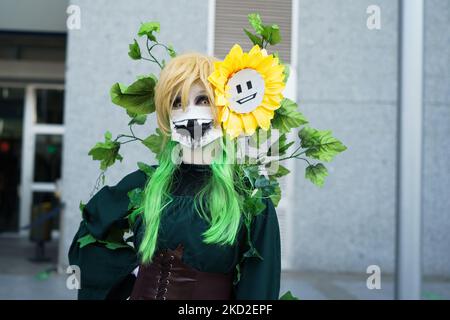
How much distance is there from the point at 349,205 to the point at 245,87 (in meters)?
4.96

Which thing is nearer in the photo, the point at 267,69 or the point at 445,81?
the point at 267,69

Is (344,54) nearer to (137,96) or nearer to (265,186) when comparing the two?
(137,96)

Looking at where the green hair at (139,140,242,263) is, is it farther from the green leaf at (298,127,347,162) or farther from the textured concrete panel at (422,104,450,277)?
the textured concrete panel at (422,104,450,277)

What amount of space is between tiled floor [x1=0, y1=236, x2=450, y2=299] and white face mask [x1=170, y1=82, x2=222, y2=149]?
10.6 ft

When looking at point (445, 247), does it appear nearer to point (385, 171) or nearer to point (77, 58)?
point (385, 171)

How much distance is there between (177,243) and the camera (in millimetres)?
1694

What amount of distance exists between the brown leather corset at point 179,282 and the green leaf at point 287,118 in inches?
21.3

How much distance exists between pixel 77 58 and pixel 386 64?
367cm

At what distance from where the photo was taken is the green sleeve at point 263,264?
161 centimetres

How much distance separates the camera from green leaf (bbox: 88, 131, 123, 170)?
1.96 m

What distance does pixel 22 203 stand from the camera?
29.5 ft

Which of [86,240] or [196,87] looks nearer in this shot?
[196,87]

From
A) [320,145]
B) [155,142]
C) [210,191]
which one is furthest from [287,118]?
[155,142]
